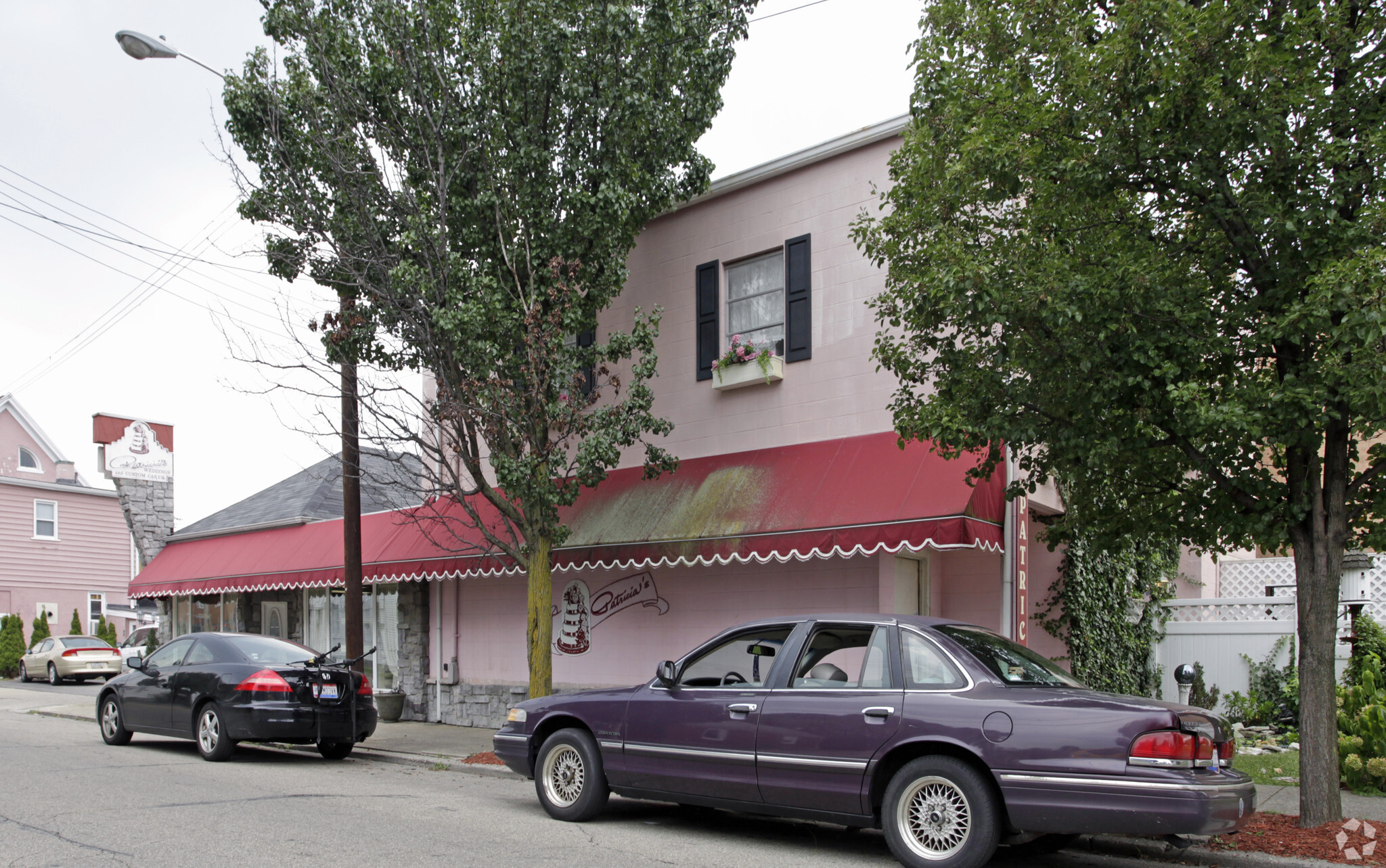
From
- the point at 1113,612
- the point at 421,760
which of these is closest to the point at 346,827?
the point at 421,760

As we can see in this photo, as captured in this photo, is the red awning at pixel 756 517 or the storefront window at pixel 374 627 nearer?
the red awning at pixel 756 517

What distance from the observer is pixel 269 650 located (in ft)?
38.3

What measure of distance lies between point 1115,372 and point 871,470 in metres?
3.68

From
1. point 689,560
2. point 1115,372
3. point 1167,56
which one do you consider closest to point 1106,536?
point 1115,372

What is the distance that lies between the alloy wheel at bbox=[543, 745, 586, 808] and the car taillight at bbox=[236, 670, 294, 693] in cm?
433

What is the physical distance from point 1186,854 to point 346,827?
5.72m

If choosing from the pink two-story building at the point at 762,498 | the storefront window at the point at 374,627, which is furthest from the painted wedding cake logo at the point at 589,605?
the storefront window at the point at 374,627

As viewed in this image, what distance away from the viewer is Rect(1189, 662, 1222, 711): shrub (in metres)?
12.2

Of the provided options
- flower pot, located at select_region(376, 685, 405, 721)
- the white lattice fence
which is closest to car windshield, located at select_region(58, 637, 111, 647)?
flower pot, located at select_region(376, 685, 405, 721)

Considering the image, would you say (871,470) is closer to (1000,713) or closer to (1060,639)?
(1060,639)

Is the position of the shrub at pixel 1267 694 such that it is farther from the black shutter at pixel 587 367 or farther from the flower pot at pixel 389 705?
the flower pot at pixel 389 705

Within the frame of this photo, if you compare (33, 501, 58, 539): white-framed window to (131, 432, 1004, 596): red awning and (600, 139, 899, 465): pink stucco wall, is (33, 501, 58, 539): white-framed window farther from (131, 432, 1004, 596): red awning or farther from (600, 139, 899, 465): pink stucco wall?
(600, 139, 899, 465): pink stucco wall

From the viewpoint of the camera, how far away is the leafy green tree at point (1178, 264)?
268 inches

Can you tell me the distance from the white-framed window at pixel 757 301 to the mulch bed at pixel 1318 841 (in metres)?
7.08
